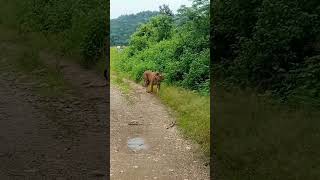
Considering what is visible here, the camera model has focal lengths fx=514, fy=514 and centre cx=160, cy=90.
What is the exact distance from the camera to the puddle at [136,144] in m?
9.90

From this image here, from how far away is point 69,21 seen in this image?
61.4 ft

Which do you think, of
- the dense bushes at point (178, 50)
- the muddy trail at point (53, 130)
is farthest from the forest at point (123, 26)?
the muddy trail at point (53, 130)

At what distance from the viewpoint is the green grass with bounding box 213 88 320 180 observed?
25.3 feet

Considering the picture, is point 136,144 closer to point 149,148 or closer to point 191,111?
point 149,148

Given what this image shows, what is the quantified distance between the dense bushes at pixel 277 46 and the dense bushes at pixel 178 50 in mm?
1892

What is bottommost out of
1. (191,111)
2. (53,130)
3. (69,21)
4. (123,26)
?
(53,130)

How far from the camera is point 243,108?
34.7ft

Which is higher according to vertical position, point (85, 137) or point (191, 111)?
point (191, 111)

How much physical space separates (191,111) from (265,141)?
138 inches

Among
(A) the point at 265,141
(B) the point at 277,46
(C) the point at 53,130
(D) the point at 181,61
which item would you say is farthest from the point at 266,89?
(D) the point at 181,61

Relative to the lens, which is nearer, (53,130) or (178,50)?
(53,130)

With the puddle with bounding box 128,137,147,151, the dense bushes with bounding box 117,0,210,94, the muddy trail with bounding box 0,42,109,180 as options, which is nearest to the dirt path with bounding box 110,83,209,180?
the puddle with bounding box 128,137,147,151

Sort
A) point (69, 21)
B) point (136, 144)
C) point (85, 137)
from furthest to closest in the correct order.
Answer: point (69, 21) < point (136, 144) < point (85, 137)

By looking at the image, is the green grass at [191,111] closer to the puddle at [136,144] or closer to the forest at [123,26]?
the puddle at [136,144]
